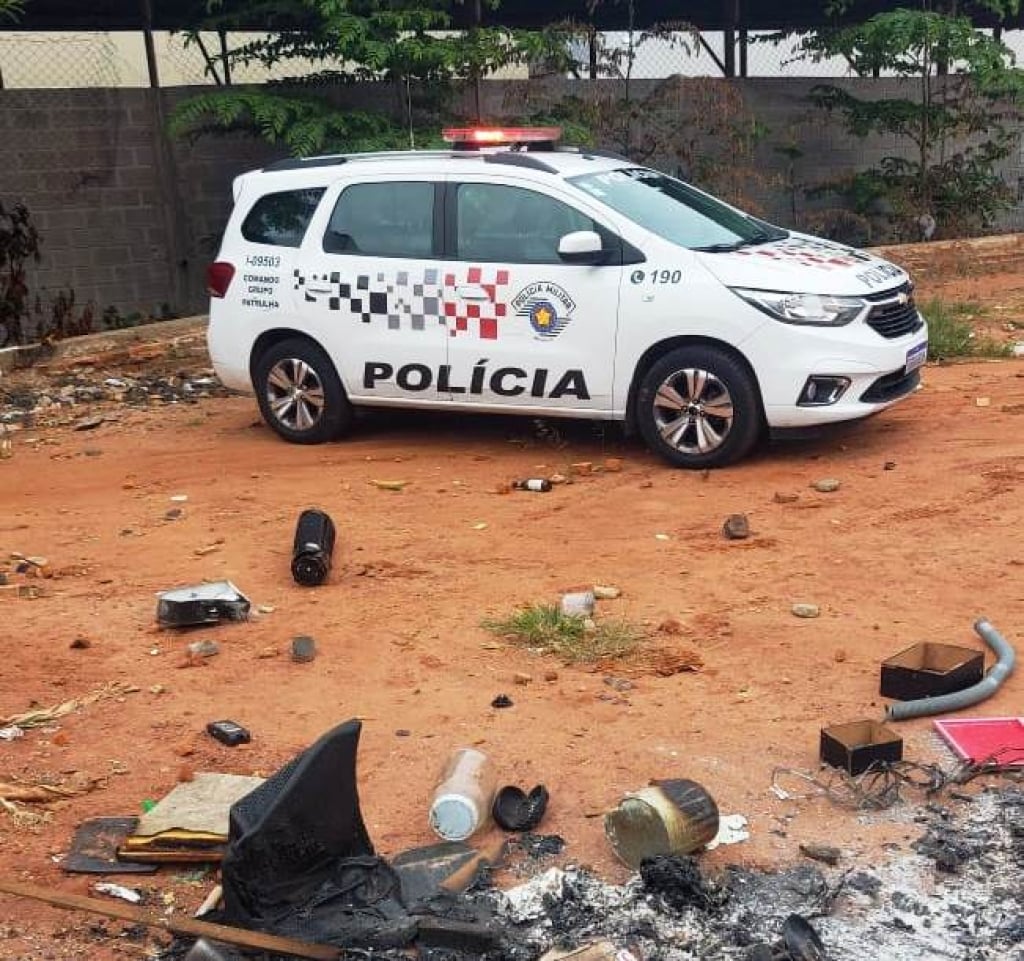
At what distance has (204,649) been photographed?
18.7 feet

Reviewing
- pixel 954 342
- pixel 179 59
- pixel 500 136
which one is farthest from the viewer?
pixel 179 59

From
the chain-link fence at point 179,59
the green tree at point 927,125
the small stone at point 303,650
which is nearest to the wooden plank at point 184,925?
the small stone at point 303,650

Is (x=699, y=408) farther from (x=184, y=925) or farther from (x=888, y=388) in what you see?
(x=184, y=925)

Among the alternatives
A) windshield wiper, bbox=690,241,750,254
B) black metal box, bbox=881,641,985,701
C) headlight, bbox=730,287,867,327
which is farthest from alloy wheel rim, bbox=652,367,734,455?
black metal box, bbox=881,641,985,701

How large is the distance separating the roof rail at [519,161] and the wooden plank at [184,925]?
5573mm

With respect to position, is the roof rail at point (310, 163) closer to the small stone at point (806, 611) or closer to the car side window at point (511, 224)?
the car side window at point (511, 224)

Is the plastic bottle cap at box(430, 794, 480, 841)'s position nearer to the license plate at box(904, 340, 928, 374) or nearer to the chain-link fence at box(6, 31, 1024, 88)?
the license plate at box(904, 340, 928, 374)

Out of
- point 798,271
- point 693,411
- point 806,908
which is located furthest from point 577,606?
point 798,271

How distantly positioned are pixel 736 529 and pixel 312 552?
2098 millimetres

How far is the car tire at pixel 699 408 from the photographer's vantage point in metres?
7.90

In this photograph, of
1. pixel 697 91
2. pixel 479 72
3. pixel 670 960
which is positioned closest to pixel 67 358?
pixel 479 72

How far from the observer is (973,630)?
18.1ft

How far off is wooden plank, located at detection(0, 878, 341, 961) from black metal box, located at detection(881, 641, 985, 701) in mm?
2345

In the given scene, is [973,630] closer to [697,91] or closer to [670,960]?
[670,960]
